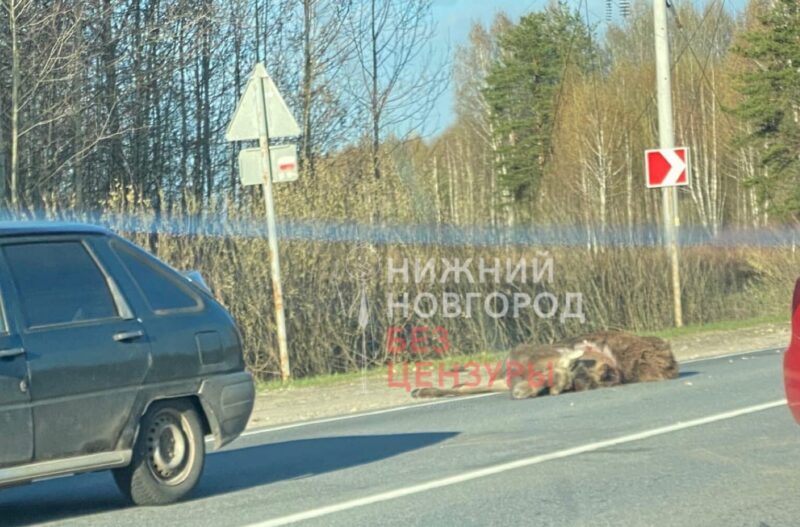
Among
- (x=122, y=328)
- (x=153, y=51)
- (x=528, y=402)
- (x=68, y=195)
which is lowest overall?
(x=528, y=402)

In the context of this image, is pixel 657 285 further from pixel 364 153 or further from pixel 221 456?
pixel 221 456

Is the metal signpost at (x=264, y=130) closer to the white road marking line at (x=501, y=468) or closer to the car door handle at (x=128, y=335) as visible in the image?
the white road marking line at (x=501, y=468)

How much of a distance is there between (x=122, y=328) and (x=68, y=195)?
15.4m

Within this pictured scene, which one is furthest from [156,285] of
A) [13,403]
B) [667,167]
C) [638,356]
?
[667,167]

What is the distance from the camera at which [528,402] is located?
41.7ft

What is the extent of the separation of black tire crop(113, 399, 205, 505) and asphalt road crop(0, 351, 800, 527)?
0.13 m

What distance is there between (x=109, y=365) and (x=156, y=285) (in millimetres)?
744

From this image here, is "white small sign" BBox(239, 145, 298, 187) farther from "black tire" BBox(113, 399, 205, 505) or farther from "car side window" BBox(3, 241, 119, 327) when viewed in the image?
"car side window" BBox(3, 241, 119, 327)

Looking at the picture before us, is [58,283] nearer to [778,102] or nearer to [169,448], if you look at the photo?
[169,448]

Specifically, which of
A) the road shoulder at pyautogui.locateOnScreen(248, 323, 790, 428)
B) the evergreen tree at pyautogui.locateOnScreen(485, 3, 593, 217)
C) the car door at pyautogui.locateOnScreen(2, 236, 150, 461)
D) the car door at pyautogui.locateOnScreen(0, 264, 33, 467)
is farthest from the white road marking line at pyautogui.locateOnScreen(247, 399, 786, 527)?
the evergreen tree at pyautogui.locateOnScreen(485, 3, 593, 217)

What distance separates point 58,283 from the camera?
24.1ft

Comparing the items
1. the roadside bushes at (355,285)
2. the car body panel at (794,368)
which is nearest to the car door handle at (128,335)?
the car body panel at (794,368)

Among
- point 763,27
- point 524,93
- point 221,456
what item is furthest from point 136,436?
point 524,93

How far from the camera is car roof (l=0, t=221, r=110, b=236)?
7254mm
